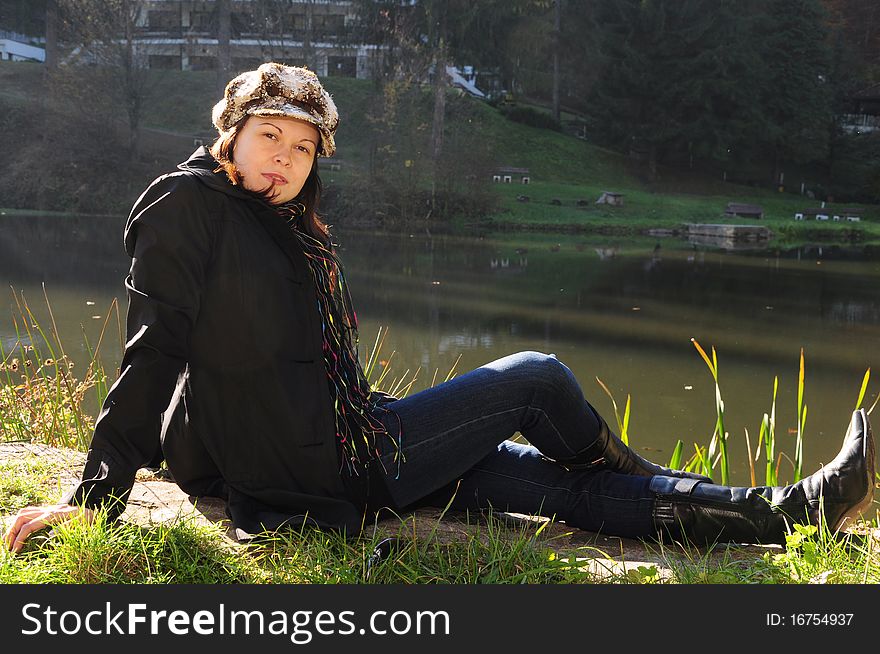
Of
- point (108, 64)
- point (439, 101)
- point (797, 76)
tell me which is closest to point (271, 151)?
point (439, 101)

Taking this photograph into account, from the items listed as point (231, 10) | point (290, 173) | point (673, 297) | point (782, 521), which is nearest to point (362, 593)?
point (290, 173)

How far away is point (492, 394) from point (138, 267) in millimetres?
851

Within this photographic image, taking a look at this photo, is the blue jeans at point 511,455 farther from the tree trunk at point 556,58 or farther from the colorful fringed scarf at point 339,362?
the tree trunk at point 556,58

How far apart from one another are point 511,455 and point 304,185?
85 centimetres

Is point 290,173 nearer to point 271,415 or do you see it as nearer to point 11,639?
point 271,415

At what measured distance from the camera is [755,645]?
69.8 inches

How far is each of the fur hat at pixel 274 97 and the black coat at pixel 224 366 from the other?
126 mm

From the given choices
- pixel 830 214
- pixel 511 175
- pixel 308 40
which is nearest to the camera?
pixel 308 40

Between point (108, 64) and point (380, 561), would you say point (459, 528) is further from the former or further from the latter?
point (108, 64)

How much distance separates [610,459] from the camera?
95.1 inches

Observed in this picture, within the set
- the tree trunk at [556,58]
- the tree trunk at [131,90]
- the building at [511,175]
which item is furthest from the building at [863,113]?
the tree trunk at [131,90]

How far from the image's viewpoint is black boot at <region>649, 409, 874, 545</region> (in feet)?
7.37

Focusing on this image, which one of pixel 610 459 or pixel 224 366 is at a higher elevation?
pixel 224 366

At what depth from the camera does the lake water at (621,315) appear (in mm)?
6121
